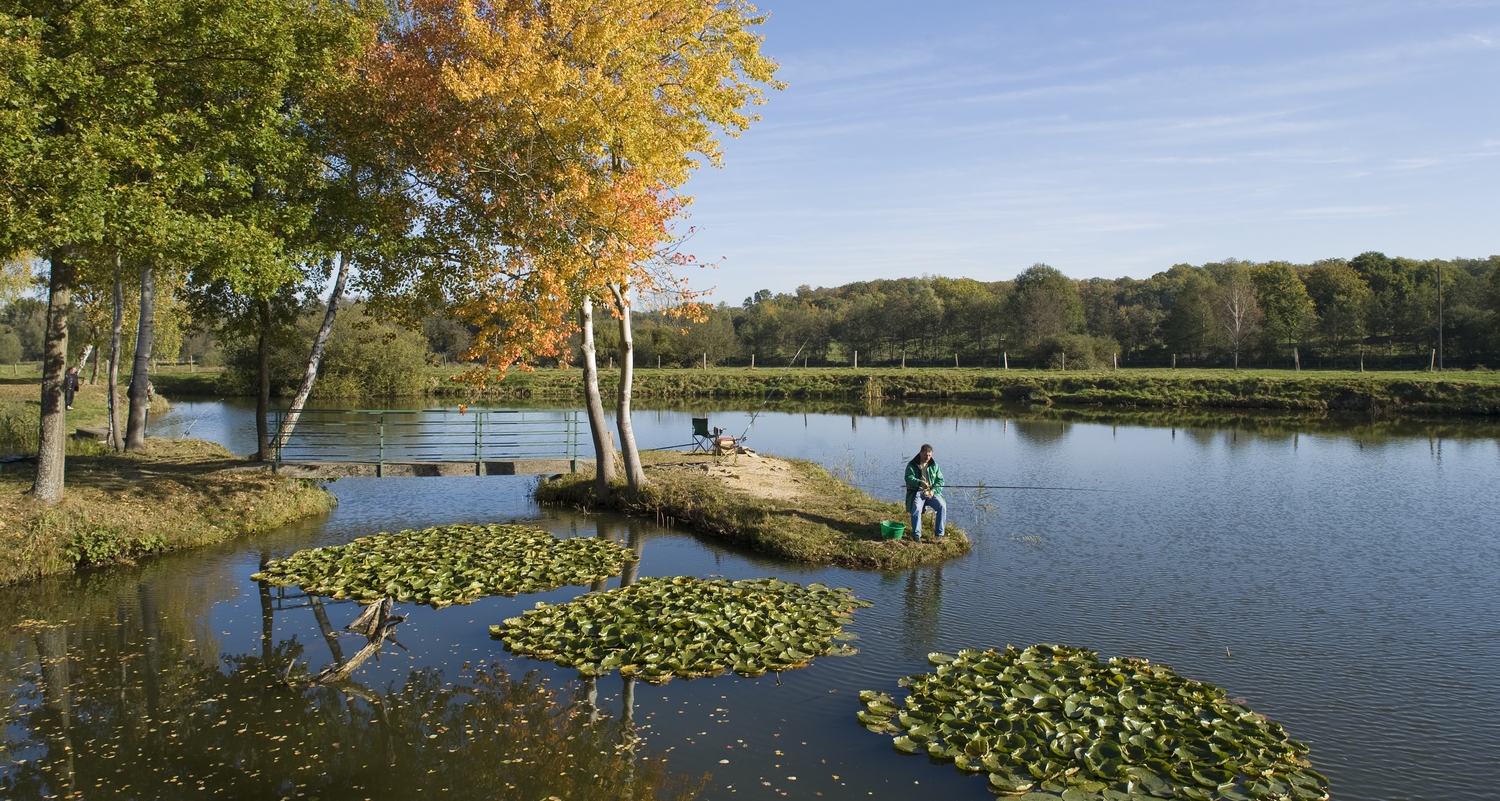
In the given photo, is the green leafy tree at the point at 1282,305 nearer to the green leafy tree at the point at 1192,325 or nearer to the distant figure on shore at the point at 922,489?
the green leafy tree at the point at 1192,325

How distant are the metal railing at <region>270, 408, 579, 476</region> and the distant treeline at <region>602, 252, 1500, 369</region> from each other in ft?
72.5

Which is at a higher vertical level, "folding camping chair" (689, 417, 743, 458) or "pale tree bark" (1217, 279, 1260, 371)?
"pale tree bark" (1217, 279, 1260, 371)

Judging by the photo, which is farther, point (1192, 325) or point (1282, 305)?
point (1282, 305)

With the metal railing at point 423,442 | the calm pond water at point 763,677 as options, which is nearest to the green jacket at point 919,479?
the calm pond water at point 763,677

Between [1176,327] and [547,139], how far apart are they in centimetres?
5996

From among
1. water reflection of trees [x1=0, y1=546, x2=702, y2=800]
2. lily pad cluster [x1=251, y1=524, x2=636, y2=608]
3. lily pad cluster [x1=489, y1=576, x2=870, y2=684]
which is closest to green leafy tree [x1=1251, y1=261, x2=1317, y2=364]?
lily pad cluster [x1=251, y1=524, x2=636, y2=608]

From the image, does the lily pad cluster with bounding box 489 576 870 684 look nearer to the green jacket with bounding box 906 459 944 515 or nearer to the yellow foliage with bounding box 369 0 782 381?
the green jacket with bounding box 906 459 944 515

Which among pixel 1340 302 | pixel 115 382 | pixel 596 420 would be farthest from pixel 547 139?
pixel 1340 302

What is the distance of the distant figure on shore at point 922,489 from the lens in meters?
13.7

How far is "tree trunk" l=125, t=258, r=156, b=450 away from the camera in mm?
18016

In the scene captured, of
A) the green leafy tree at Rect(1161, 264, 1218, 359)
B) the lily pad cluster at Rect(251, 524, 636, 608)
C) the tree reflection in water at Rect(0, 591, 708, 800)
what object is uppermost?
the green leafy tree at Rect(1161, 264, 1218, 359)

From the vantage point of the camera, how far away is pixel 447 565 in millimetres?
12969

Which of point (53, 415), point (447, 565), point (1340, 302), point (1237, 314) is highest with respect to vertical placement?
point (1340, 302)

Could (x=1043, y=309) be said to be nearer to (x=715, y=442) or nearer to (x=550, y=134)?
(x=715, y=442)
